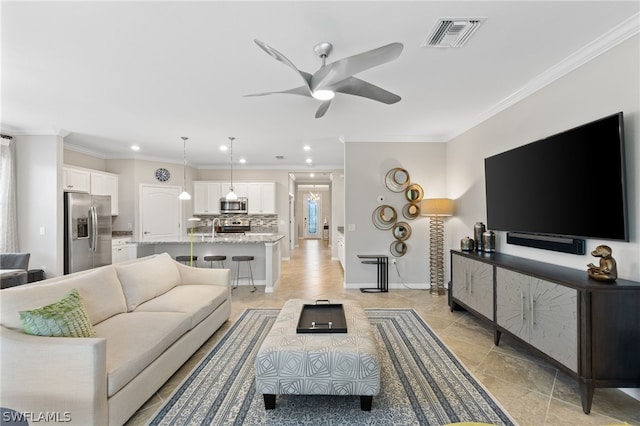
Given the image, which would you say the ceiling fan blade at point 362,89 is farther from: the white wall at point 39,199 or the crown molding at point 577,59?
the white wall at point 39,199

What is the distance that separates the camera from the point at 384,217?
17.4ft

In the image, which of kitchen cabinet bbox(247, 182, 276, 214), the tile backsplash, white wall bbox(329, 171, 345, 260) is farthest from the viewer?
white wall bbox(329, 171, 345, 260)

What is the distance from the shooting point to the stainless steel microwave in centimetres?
792

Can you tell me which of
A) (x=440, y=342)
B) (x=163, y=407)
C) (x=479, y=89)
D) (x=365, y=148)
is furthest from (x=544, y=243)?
(x=163, y=407)

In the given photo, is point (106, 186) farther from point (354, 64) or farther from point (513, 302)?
point (513, 302)

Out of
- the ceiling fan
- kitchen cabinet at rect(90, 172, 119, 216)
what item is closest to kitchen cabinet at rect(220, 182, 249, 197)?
kitchen cabinet at rect(90, 172, 119, 216)

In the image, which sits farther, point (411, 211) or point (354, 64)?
point (411, 211)

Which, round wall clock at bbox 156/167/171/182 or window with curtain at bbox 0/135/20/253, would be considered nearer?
window with curtain at bbox 0/135/20/253

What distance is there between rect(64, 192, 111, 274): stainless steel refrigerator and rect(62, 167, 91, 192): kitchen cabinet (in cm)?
27

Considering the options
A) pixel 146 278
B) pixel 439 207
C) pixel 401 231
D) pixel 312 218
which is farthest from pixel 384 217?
pixel 312 218

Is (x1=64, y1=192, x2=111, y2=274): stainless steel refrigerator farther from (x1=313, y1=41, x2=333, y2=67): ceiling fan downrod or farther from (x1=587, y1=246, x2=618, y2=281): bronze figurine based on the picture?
(x1=587, y1=246, x2=618, y2=281): bronze figurine

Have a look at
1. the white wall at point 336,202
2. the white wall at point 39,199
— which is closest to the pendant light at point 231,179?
the white wall at point 39,199

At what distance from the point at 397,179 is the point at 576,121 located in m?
2.84

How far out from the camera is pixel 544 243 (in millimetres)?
2928
